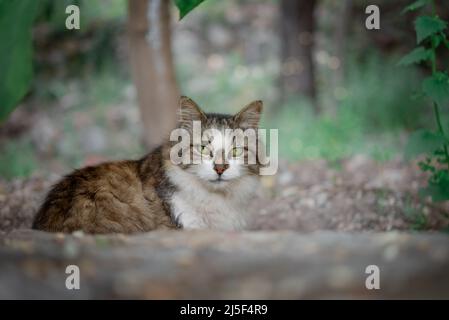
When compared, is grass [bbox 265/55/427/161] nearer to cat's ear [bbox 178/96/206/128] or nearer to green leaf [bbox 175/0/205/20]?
cat's ear [bbox 178/96/206/128]

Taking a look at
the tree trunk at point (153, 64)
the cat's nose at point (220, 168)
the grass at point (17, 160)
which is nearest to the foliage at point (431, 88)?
the cat's nose at point (220, 168)

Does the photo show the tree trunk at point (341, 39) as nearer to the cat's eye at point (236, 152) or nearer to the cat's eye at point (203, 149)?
the cat's eye at point (236, 152)

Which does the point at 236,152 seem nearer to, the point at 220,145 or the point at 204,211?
the point at 220,145

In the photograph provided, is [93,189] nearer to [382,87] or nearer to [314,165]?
[314,165]

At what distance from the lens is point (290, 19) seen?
315 inches

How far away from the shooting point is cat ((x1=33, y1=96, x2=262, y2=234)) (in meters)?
3.37

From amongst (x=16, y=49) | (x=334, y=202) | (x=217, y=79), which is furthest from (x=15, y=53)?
(x=217, y=79)

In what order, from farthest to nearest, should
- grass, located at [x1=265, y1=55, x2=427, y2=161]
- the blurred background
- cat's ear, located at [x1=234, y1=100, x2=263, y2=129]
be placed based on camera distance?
the blurred background
grass, located at [x1=265, y1=55, x2=427, y2=161]
cat's ear, located at [x1=234, y1=100, x2=263, y2=129]

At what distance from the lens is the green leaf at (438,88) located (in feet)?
10.4

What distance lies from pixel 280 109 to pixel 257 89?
1.65 meters

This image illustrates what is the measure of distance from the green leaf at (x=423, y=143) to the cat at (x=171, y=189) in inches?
41.0

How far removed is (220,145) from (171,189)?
0.44 metres

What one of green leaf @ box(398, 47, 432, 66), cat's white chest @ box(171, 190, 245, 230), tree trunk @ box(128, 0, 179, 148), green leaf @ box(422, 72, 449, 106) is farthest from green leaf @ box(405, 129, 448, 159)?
tree trunk @ box(128, 0, 179, 148)

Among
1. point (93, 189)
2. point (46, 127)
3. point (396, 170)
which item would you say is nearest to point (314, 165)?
point (396, 170)
